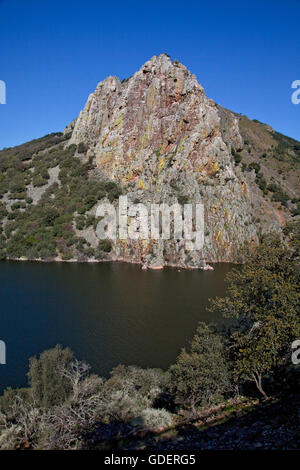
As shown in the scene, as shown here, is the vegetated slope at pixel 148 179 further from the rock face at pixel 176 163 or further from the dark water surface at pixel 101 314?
the dark water surface at pixel 101 314

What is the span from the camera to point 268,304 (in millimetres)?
14703

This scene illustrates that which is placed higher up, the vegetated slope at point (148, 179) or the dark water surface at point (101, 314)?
the vegetated slope at point (148, 179)

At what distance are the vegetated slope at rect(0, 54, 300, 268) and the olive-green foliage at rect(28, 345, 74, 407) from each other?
44.5 m

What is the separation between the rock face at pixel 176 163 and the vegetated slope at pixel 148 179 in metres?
0.25

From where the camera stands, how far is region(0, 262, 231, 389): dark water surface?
23191mm

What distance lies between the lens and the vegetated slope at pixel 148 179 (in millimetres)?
68812

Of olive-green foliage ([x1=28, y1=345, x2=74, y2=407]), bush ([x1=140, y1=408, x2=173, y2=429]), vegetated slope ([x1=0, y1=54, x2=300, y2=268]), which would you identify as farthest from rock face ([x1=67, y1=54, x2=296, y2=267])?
bush ([x1=140, y1=408, x2=173, y2=429])

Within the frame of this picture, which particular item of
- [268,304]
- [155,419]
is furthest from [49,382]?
[268,304]

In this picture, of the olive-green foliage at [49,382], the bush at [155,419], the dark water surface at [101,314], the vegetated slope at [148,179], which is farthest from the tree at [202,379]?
the vegetated slope at [148,179]

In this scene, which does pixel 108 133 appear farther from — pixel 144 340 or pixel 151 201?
pixel 144 340

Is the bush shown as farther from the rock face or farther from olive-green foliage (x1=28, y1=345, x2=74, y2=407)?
the rock face

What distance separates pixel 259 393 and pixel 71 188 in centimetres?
7883

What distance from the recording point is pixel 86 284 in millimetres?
44906

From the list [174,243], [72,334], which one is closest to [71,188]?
[174,243]
